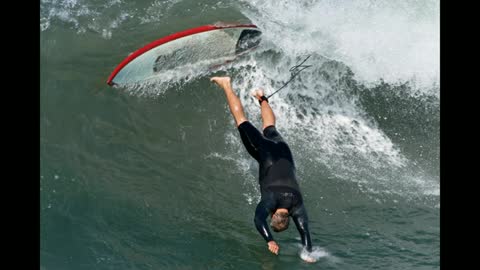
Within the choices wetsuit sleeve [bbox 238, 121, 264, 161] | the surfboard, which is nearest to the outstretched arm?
wetsuit sleeve [bbox 238, 121, 264, 161]

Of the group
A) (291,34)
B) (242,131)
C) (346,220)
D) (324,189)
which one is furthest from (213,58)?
(346,220)

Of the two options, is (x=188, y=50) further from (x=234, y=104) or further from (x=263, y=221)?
(x=263, y=221)

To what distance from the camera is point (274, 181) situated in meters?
5.77

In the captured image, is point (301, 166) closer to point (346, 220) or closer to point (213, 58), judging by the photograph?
point (346, 220)

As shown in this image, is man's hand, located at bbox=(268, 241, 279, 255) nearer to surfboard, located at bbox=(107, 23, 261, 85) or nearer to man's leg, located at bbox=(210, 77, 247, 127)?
man's leg, located at bbox=(210, 77, 247, 127)

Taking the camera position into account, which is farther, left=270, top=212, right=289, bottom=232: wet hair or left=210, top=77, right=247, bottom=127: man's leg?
left=210, top=77, right=247, bottom=127: man's leg

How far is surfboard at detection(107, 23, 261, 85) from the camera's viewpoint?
7.08 metres

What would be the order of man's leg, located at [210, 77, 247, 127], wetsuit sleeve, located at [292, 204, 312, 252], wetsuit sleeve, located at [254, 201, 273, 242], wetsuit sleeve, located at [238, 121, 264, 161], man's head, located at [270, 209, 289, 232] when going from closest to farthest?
man's head, located at [270, 209, 289, 232] < wetsuit sleeve, located at [254, 201, 273, 242] < wetsuit sleeve, located at [292, 204, 312, 252] < wetsuit sleeve, located at [238, 121, 264, 161] < man's leg, located at [210, 77, 247, 127]

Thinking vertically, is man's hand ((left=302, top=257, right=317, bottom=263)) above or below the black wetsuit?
below

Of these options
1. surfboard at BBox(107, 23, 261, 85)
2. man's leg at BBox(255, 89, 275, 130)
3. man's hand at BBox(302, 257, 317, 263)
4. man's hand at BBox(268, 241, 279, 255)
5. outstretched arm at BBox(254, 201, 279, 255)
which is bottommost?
man's hand at BBox(302, 257, 317, 263)

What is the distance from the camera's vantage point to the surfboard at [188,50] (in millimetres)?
7078

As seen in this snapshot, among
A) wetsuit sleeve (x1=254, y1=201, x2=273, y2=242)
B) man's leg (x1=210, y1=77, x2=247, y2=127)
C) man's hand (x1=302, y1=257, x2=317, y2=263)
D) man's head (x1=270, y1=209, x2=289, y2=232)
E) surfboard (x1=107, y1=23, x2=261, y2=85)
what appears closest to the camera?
man's head (x1=270, y1=209, x2=289, y2=232)

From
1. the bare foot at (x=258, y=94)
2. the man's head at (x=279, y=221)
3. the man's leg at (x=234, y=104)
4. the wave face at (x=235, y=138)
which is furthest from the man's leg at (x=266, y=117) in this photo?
the man's head at (x=279, y=221)

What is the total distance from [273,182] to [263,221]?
49cm
